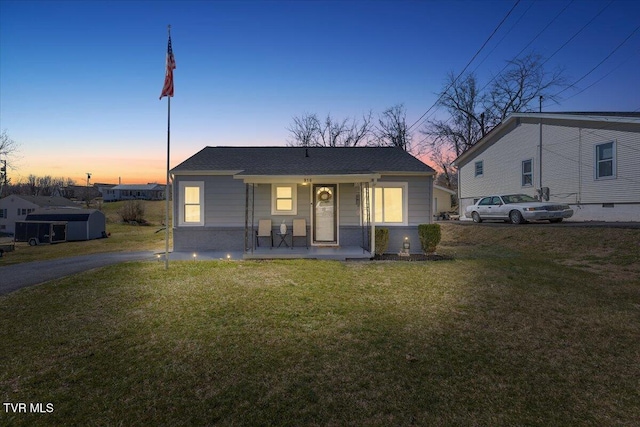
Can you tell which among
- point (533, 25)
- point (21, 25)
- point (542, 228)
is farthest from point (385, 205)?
point (21, 25)

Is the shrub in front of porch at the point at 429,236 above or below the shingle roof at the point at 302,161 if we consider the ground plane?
below

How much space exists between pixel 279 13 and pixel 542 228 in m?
14.3

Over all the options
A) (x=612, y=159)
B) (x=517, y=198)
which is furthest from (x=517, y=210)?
(x=612, y=159)

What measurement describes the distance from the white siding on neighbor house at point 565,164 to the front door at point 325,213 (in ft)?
41.6

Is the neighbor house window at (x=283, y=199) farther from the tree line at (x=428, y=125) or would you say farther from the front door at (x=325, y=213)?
the tree line at (x=428, y=125)

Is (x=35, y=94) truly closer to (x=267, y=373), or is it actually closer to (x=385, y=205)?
(x=385, y=205)

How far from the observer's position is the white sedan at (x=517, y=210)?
14.6m

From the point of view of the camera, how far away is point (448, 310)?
5.43m

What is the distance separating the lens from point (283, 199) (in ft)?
37.9

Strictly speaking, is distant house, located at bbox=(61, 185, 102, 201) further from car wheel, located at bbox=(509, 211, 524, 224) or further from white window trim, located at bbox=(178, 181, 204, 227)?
car wheel, located at bbox=(509, 211, 524, 224)

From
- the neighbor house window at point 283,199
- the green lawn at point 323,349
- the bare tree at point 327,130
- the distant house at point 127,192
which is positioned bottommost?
the green lawn at point 323,349

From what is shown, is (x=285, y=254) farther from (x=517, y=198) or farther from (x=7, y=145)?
(x=7, y=145)

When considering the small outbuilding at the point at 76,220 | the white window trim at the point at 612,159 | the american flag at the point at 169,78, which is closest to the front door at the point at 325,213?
the american flag at the point at 169,78

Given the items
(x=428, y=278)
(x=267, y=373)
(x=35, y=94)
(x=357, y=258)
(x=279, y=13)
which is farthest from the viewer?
(x=35, y=94)
